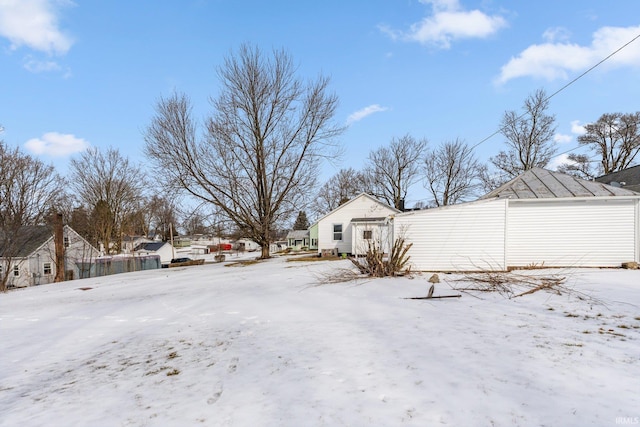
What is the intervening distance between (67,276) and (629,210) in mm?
34644

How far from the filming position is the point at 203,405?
2855mm

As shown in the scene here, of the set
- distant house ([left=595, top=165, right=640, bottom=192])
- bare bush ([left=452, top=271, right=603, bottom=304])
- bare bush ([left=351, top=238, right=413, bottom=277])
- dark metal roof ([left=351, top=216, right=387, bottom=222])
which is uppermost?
distant house ([left=595, top=165, right=640, bottom=192])

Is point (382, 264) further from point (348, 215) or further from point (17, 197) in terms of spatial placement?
point (17, 197)

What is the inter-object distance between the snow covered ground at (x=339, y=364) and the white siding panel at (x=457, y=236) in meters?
3.85

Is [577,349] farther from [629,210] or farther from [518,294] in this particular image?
[629,210]

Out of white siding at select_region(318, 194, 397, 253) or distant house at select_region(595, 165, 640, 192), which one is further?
white siding at select_region(318, 194, 397, 253)

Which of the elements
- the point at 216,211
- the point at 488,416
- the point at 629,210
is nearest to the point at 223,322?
the point at 488,416

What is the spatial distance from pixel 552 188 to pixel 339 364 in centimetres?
1182

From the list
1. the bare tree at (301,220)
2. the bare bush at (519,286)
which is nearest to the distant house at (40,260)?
the bare tree at (301,220)

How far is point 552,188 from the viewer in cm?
1148

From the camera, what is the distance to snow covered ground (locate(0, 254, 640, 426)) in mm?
2641

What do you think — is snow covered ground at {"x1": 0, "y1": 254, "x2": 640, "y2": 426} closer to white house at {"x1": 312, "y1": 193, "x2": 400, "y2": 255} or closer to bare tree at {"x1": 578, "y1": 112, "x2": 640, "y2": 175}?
white house at {"x1": 312, "y1": 193, "x2": 400, "y2": 255}

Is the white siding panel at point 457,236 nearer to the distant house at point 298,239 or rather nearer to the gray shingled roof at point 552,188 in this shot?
the gray shingled roof at point 552,188

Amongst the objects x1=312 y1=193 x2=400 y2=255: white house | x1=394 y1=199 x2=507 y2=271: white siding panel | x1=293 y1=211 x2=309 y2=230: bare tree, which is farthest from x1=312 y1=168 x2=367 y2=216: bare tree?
x1=394 y1=199 x2=507 y2=271: white siding panel
